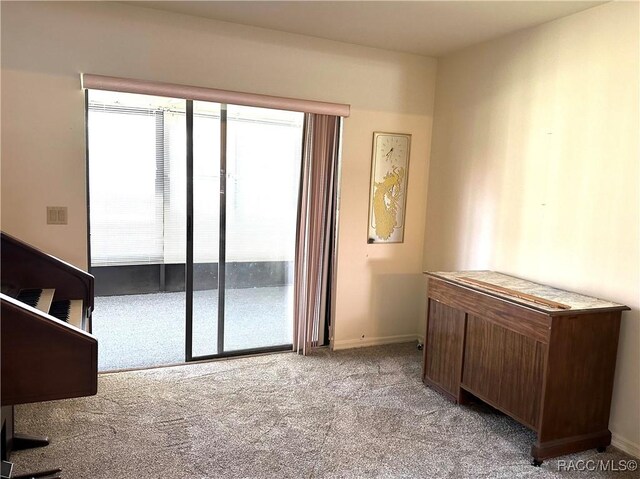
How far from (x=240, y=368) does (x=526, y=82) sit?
2786 mm

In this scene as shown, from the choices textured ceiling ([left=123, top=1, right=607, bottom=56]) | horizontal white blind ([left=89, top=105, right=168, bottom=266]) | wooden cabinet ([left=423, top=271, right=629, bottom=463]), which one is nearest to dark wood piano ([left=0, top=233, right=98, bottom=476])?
wooden cabinet ([left=423, top=271, right=629, bottom=463])

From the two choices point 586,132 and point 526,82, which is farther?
point 526,82

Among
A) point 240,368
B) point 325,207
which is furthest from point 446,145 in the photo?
point 240,368

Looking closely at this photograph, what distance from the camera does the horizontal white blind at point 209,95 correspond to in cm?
298

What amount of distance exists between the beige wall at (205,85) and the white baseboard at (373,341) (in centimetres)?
1

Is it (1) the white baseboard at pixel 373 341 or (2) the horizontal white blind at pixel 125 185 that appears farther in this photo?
(2) the horizontal white blind at pixel 125 185

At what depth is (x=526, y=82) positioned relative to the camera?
10.2ft

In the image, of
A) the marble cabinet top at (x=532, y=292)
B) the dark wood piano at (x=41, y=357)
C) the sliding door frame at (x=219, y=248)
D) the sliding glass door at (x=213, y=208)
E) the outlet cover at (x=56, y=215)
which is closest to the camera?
the dark wood piano at (x=41, y=357)

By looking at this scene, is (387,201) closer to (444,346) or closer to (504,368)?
(444,346)

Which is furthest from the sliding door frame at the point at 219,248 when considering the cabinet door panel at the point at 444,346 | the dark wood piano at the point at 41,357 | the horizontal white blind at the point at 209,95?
the dark wood piano at the point at 41,357

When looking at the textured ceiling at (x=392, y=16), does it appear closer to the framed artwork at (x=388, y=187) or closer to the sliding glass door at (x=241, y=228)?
the sliding glass door at (x=241, y=228)

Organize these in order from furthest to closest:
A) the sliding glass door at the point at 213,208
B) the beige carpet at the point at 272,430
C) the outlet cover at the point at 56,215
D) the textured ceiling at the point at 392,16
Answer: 1. the sliding glass door at the point at 213,208
2. the outlet cover at the point at 56,215
3. the textured ceiling at the point at 392,16
4. the beige carpet at the point at 272,430

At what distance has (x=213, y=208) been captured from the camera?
3.54m

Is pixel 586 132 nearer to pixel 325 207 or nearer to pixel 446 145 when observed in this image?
pixel 446 145
